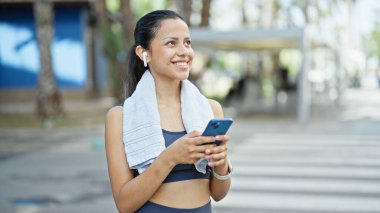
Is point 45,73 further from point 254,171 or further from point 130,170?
point 130,170

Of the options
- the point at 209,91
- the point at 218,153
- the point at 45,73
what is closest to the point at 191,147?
the point at 218,153

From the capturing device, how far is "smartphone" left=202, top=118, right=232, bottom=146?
1.72m

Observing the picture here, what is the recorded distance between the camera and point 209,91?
3356cm

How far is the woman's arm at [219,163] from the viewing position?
1.79 m

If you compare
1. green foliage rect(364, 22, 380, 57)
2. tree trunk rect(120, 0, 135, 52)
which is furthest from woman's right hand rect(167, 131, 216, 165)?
green foliage rect(364, 22, 380, 57)

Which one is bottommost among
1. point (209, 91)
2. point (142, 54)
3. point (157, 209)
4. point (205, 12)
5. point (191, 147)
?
point (209, 91)

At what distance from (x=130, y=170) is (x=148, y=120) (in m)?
0.20

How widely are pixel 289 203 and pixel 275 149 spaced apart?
4.55 metres

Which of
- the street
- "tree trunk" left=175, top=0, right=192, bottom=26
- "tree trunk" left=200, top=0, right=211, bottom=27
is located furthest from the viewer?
"tree trunk" left=200, top=0, right=211, bottom=27

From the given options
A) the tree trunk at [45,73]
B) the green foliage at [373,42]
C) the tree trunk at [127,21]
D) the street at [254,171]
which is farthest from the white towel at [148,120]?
the green foliage at [373,42]

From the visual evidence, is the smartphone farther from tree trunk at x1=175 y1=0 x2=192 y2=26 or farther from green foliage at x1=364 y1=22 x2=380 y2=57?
green foliage at x1=364 y1=22 x2=380 y2=57

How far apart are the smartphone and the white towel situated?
0.60ft

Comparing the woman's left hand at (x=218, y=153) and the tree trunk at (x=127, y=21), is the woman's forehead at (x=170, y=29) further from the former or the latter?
the tree trunk at (x=127, y=21)

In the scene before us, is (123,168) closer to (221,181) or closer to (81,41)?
(221,181)
